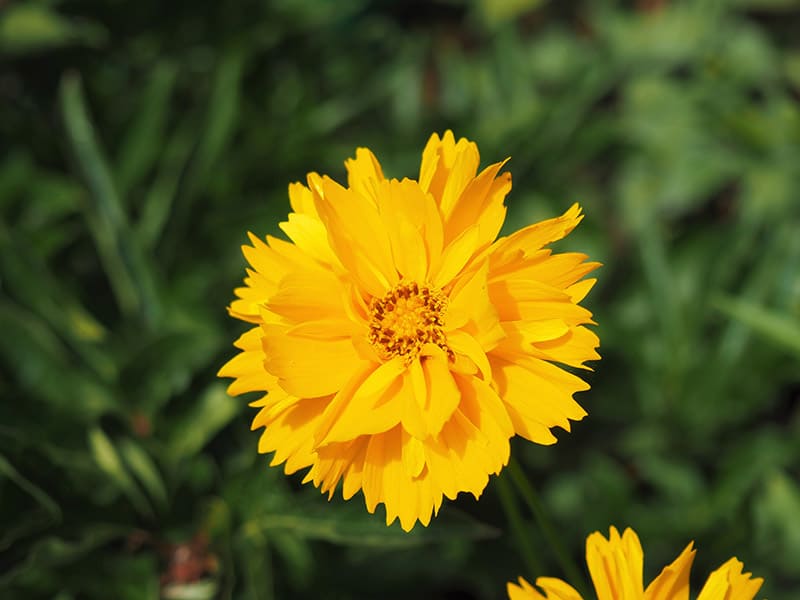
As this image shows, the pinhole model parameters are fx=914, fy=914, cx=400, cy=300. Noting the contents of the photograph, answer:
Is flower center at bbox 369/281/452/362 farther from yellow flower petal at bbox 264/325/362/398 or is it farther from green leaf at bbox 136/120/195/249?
green leaf at bbox 136/120/195/249

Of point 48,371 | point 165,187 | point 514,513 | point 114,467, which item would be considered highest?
point 165,187

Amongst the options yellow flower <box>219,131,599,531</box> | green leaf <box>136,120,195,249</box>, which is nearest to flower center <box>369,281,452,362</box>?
yellow flower <box>219,131,599,531</box>

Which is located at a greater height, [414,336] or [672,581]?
[414,336]

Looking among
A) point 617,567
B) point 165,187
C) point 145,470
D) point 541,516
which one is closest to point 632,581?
point 617,567

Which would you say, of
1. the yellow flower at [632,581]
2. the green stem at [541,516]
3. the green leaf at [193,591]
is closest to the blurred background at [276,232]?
the green leaf at [193,591]

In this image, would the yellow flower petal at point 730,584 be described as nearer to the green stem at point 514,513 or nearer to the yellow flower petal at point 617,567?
the yellow flower petal at point 617,567

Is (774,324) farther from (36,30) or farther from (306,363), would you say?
(36,30)

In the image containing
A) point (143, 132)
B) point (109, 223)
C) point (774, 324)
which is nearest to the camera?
point (774, 324)
